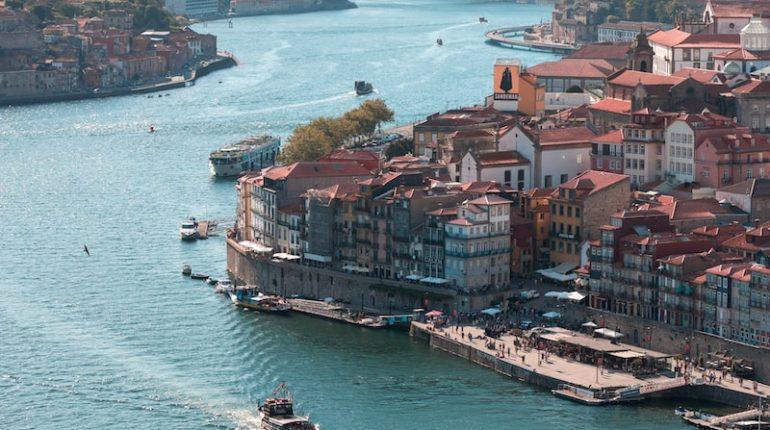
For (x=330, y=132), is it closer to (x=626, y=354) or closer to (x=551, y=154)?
(x=551, y=154)

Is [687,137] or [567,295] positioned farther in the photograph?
[687,137]

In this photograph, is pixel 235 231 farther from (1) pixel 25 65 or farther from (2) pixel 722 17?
(1) pixel 25 65

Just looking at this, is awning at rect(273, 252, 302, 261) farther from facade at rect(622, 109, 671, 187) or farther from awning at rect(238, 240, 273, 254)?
facade at rect(622, 109, 671, 187)

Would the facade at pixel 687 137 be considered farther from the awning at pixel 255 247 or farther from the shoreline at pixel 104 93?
the shoreline at pixel 104 93

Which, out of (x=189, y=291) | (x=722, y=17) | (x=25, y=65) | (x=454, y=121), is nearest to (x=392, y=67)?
(x=25, y=65)

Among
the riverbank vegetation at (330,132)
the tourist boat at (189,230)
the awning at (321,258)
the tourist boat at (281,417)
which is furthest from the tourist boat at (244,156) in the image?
the tourist boat at (281,417)

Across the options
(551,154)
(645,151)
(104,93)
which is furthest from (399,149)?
(104,93)
